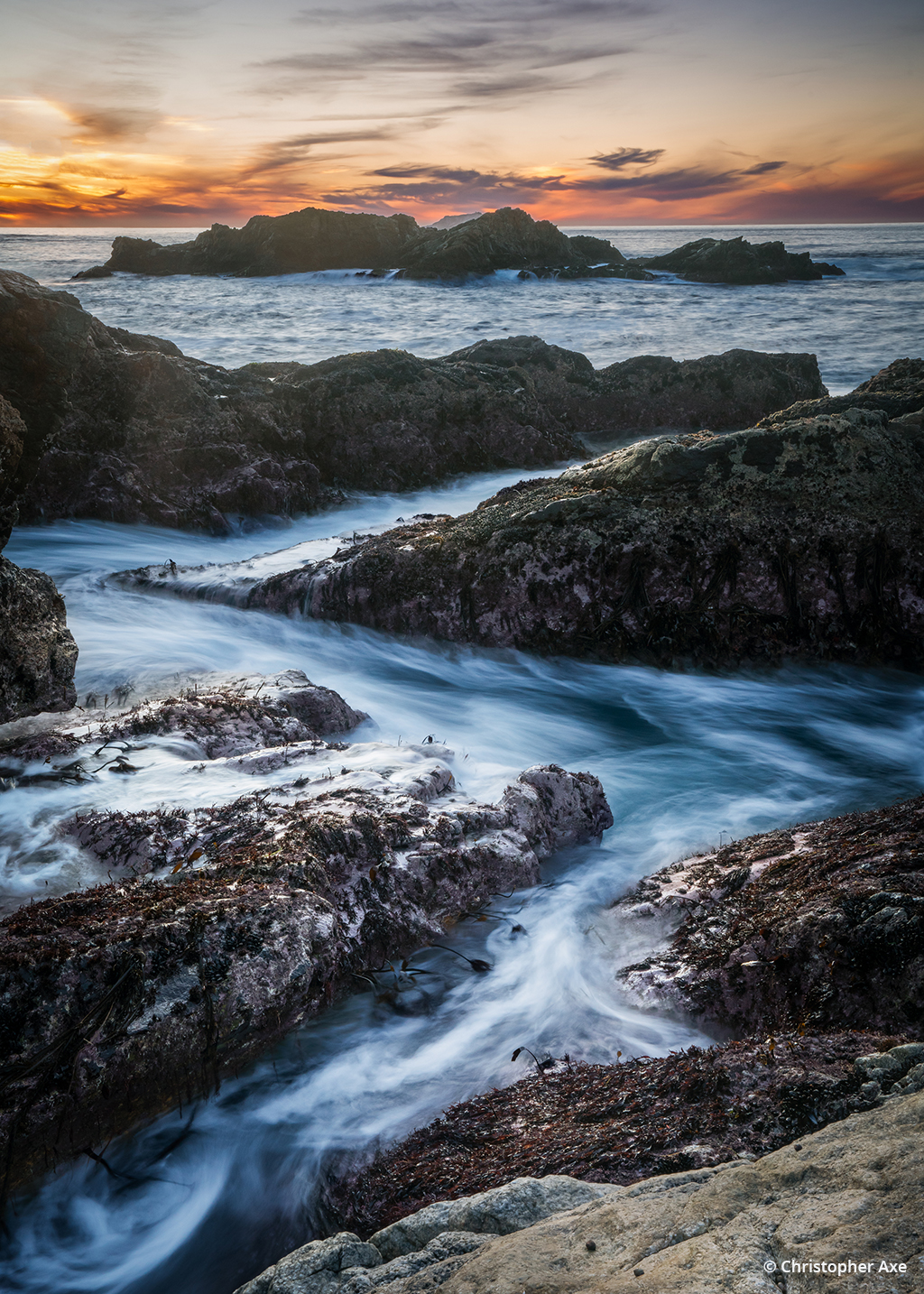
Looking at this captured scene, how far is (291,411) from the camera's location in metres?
11.7

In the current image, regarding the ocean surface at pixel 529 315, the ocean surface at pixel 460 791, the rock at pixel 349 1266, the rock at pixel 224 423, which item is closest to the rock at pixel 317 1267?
the rock at pixel 349 1266

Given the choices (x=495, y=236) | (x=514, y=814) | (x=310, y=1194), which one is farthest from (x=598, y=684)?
(x=495, y=236)

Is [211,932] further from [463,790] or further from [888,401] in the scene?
[888,401]

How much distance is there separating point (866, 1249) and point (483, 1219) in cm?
85

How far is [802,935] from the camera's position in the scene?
2.74 metres

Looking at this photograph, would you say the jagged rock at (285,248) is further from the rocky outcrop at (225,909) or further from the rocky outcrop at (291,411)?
the rocky outcrop at (225,909)

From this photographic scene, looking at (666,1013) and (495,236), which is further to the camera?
(495,236)

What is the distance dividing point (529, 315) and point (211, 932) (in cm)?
3552

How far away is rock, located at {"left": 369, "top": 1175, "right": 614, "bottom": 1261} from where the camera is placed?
1651 millimetres

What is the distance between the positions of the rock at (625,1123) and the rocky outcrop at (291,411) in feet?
21.7

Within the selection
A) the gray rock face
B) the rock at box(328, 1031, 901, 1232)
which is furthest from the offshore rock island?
the rock at box(328, 1031, 901, 1232)

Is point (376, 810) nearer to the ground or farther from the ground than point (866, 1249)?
nearer to the ground

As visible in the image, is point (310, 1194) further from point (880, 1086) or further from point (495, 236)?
point (495, 236)

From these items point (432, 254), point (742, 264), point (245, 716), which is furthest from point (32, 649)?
point (742, 264)
